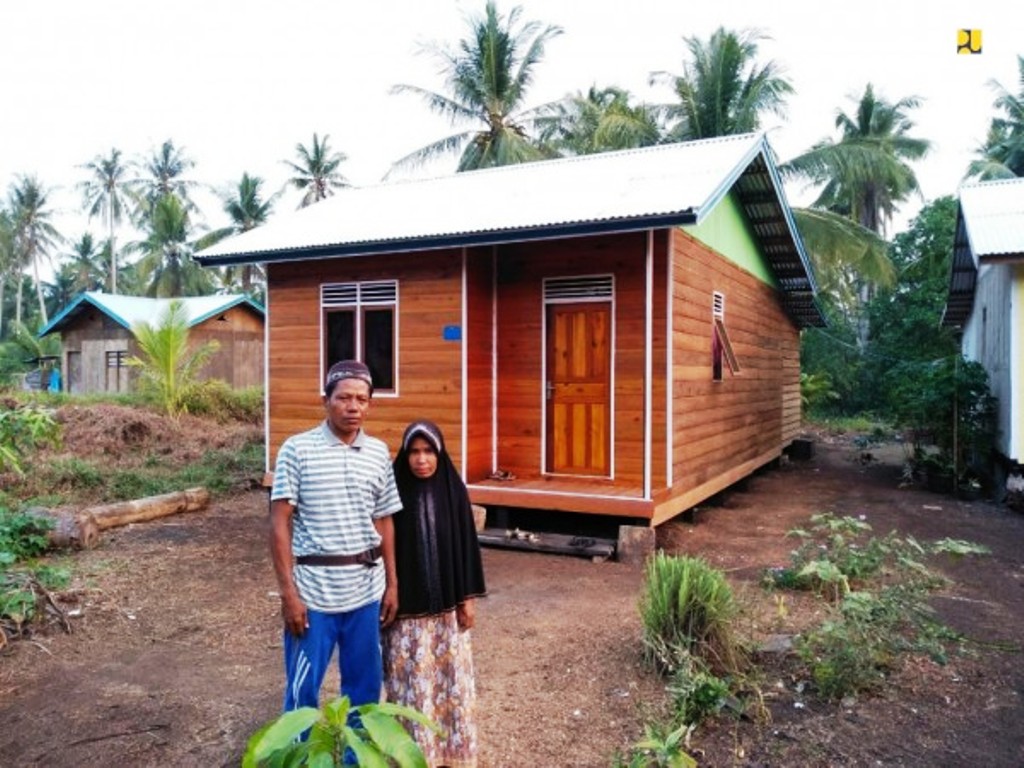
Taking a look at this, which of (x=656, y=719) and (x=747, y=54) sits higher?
(x=747, y=54)

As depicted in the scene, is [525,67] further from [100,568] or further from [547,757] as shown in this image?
[547,757]

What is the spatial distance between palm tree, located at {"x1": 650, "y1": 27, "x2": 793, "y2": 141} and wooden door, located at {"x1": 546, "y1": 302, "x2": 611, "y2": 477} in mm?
13404

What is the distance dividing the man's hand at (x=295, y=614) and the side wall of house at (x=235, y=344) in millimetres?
21319

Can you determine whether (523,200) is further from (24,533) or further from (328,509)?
(328,509)

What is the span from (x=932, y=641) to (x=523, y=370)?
4793mm

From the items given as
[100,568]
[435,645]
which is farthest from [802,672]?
[100,568]

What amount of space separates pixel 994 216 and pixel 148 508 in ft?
36.2

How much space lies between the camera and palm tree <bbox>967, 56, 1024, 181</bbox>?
971 inches

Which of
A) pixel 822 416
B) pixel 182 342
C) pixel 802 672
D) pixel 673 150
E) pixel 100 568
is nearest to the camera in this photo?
pixel 802 672

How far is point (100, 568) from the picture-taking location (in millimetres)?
6523

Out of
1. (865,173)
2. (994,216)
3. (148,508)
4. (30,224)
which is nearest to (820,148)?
(865,173)

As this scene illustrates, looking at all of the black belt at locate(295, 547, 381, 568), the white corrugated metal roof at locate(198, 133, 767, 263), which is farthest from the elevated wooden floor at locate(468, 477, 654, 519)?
the black belt at locate(295, 547, 381, 568)

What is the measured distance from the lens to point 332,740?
182cm

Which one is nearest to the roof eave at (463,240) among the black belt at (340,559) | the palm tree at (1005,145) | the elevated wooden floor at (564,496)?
the elevated wooden floor at (564,496)
